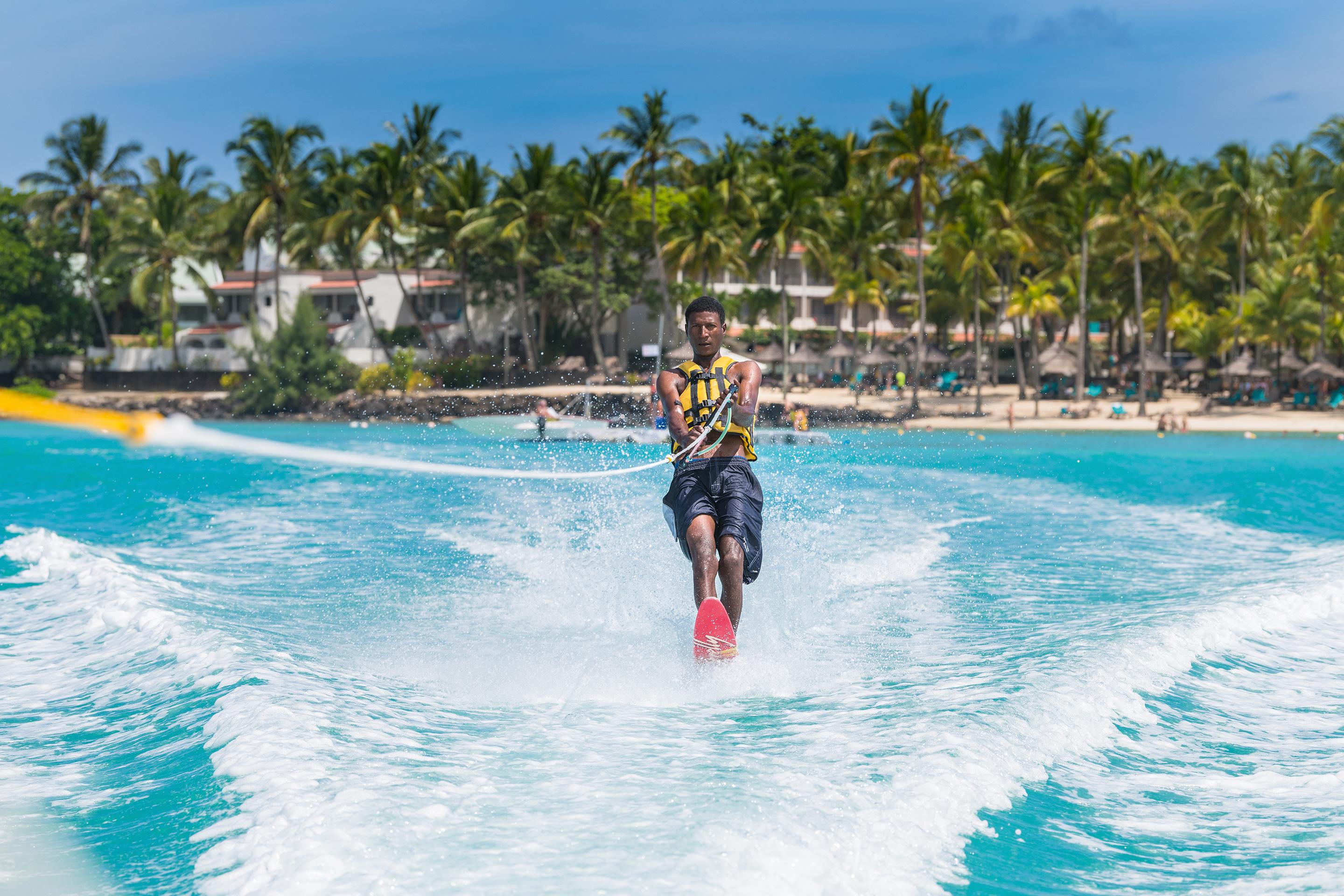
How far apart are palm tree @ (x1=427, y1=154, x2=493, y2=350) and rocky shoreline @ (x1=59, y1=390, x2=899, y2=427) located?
7502 millimetres

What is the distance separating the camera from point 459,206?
54469mm

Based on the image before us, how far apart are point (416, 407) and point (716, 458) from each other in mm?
43798

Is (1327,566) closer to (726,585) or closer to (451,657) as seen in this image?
(726,585)

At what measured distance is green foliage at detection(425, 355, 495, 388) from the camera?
53.1 metres

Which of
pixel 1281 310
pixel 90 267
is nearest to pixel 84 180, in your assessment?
pixel 90 267

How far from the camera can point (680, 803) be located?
15.3 ft

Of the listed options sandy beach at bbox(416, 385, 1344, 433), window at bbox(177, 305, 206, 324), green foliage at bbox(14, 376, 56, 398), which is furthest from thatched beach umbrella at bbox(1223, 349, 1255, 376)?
window at bbox(177, 305, 206, 324)

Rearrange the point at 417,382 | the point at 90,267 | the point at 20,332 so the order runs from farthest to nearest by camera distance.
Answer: the point at 90,267, the point at 20,332, the point at 417,382

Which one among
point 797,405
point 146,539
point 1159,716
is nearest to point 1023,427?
point 797,405

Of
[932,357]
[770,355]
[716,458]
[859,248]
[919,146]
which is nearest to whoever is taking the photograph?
[716,458]

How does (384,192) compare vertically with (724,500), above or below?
above

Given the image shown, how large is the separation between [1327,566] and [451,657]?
9.28 m

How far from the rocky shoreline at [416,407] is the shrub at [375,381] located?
1.31ft

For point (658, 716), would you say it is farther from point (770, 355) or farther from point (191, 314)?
point (191, 314)
